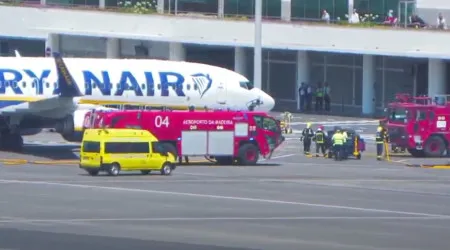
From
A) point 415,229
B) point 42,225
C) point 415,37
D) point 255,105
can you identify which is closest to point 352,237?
point 415,229

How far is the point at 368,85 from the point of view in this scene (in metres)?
80.2

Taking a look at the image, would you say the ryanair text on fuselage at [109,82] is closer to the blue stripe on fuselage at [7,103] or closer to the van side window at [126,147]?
the blue stripe on fuselage at [7,103]

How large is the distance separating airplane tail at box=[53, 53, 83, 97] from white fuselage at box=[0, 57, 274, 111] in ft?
2.71

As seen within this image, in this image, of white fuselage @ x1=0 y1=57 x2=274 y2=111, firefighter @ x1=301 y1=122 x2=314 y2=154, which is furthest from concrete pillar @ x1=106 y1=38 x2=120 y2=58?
firefighter @ x1=301 y1=122 x2=314 y2=154

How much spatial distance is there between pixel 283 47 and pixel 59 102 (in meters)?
29.5

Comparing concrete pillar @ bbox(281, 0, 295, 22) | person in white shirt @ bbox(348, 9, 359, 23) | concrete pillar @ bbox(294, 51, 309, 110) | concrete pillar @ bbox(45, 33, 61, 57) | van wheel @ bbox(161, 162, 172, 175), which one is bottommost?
van wheel @ bbox(161, 162, 172, 175)

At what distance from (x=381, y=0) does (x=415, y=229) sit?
5413 cm

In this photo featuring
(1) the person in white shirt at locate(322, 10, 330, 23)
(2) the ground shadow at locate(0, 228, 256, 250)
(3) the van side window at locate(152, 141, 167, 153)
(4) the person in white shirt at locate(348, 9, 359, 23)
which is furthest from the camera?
(1) the person in white shirt at locate(322, 10, 330, 23)

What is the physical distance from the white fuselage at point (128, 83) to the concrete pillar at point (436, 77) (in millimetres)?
19830

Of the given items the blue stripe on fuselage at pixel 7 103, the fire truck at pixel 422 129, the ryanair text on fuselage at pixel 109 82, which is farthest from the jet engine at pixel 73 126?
the fire truck at pixel 422 129

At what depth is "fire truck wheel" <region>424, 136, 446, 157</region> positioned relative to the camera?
2314 inches

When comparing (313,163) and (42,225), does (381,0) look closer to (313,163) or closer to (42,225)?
(313,163)

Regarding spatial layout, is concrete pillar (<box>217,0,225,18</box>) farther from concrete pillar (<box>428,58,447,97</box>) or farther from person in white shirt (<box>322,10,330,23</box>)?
concrete pillar (<box>428,58,447,97</box>)

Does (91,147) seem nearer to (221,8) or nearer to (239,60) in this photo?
(239,60)
